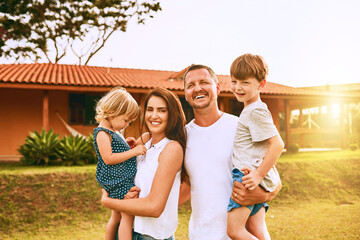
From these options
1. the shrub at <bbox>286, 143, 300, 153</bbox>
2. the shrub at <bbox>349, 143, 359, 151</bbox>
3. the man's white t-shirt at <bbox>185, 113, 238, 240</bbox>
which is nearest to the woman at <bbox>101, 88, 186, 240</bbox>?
the man's white t-shirt at <bbox>185, 113, 238, 240</bbox>

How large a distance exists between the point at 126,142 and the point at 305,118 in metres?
22.5

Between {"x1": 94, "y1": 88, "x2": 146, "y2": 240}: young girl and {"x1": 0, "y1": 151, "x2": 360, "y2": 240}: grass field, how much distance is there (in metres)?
3.70

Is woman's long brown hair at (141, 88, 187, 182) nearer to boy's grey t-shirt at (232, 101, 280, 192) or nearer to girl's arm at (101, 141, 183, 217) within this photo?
girl's arm at (101, 141, 183, 217)

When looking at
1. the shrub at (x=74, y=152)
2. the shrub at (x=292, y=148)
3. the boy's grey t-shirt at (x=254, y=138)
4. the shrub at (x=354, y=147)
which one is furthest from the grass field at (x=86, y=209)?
the shrub at (x=354, y=147)

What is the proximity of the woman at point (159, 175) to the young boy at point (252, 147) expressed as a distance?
428 millimetres

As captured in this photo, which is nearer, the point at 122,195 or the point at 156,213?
the point at 156,213

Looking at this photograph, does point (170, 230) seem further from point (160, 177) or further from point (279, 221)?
point (279, 221)

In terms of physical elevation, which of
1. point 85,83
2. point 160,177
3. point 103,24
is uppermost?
point 103,24

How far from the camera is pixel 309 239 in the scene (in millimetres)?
5695

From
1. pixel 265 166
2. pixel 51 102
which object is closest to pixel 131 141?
pixel 265 166

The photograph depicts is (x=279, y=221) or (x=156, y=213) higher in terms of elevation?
(x=156, y=213)

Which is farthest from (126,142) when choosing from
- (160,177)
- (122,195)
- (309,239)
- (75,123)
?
(75,123)

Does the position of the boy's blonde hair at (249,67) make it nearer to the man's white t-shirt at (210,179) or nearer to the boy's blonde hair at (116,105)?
the man's white t-shirt at (210,179)

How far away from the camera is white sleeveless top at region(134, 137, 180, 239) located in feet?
6.84
